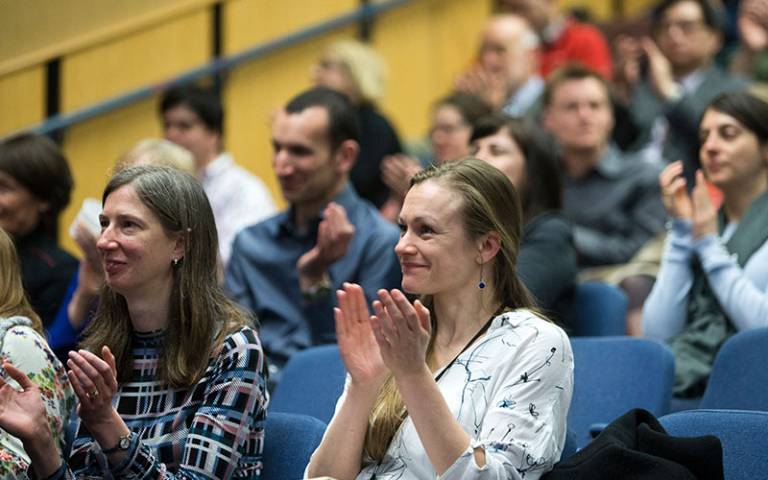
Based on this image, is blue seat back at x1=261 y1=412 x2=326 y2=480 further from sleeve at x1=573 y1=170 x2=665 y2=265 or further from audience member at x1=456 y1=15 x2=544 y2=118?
audience member at x1=456 y1=15 x2=544 y2=118

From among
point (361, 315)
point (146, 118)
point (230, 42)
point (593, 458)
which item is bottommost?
point (593, 458)

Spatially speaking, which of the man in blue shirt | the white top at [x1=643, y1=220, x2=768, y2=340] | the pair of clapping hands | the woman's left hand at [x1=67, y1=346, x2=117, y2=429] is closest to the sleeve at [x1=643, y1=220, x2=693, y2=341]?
the white top at [x1=643, y1=220, x2=768, y2=340]

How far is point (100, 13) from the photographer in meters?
5.41

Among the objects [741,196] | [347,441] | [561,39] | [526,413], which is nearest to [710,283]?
[741,196]

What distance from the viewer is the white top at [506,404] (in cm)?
218

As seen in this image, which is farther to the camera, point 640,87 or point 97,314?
point 640,87

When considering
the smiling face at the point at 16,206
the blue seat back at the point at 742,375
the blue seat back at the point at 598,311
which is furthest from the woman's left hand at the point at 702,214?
the smiling face at the point at 16,206

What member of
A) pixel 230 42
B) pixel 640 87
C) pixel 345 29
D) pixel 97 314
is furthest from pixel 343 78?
pixel 97 314

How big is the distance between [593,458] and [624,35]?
548cm

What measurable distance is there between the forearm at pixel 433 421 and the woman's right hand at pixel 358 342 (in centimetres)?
17

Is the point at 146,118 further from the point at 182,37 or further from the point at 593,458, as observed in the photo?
the point at 593,458

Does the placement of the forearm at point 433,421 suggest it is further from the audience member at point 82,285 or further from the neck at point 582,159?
the neck at point 582,159

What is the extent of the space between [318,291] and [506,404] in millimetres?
1377

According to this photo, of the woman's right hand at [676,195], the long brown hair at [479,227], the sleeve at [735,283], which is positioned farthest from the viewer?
the woman's right hand at [676,195]
